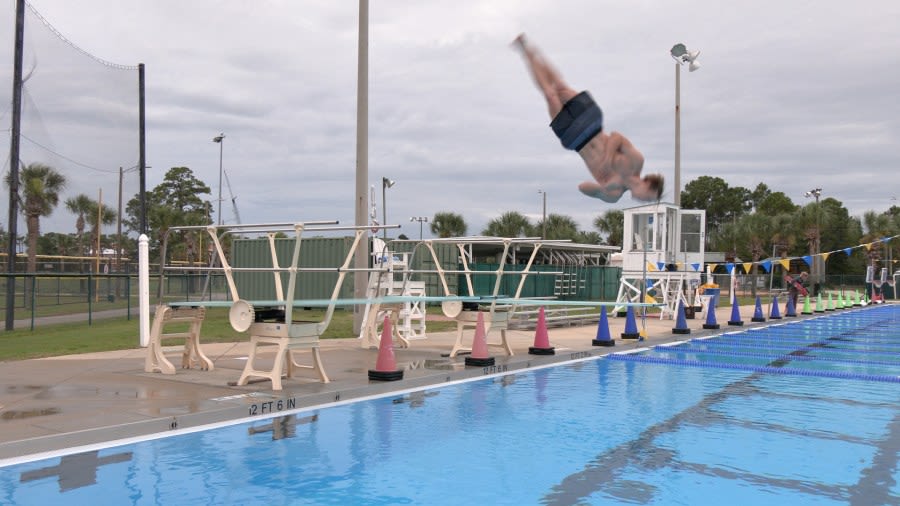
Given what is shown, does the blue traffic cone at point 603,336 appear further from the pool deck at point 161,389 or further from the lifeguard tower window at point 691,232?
the lifeguard tower window at point 691,232

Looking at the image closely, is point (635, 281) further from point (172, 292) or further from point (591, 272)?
point (172, 292)

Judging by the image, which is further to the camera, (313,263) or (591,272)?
(591,272)

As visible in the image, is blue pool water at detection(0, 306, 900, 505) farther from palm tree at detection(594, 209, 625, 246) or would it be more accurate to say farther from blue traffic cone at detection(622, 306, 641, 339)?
palm tree at detection(594, 209, 625, 246)

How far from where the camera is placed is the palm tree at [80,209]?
66.9 ft

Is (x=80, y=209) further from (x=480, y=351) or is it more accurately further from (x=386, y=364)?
(x=386, y=364)

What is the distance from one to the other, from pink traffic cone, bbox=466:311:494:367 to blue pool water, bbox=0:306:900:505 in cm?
79

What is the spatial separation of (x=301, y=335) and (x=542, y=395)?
318 cm

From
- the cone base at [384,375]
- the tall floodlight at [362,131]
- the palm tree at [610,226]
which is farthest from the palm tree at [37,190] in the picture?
the palm tree at [610,226]

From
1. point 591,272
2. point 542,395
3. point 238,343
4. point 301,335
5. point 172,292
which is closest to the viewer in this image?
point 301,335

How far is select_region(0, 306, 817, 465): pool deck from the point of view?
658 cm

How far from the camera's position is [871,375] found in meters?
11.9

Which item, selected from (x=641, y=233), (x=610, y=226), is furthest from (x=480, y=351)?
(x=610, y=226)

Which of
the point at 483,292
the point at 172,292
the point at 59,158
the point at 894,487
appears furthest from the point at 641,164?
the point at 172,292

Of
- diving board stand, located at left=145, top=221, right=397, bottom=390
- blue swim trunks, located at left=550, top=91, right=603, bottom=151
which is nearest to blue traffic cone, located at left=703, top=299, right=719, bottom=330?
diving board stand, located at left=145, top=221, right=397, bottom=390
